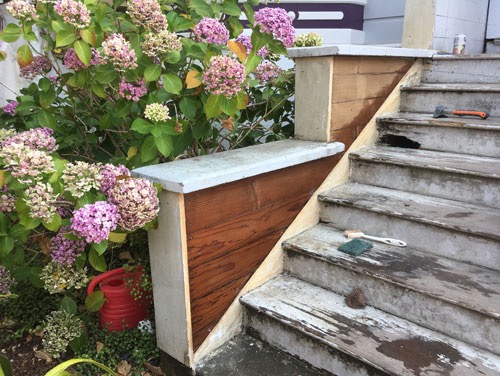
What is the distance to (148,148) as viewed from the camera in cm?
189

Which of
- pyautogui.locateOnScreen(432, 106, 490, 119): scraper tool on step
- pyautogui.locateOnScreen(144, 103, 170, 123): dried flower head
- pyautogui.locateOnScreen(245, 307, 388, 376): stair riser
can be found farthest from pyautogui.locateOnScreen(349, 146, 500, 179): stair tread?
pyautogui.locateOnScreen(144, 103, 170, 123): dried flower head

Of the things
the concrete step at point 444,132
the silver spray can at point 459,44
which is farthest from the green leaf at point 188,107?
the silver spray can at point 459,44

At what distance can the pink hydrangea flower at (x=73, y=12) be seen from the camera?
1601 mm

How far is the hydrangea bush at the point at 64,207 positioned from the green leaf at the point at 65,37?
0.35 meters

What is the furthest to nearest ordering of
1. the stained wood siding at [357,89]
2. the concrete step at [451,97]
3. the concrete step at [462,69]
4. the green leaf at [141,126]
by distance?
the concrete step at [462,69] → the concrete step at [451,97] → the stained wood siding at [357,89] → the green leaf at [141,126]

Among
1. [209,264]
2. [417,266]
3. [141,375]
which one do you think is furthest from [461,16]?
[141,375]

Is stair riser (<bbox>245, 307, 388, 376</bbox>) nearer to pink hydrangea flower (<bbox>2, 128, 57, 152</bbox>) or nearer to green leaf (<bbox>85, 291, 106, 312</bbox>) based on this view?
green leaf (<bbox>85, 291, 106, 312</bbox>)

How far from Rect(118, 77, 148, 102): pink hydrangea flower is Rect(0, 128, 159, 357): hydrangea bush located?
348mm

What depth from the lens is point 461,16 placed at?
3.58 metres

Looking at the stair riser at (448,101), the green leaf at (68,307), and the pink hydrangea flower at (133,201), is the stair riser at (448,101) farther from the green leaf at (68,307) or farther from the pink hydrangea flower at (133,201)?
the green leaf at (68,307)

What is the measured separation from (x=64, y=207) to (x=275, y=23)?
4.06 feet

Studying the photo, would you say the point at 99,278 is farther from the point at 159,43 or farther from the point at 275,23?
the point at 275,23

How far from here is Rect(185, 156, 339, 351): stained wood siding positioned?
1748 millimetres

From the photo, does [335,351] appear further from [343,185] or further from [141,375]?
[343,185]
